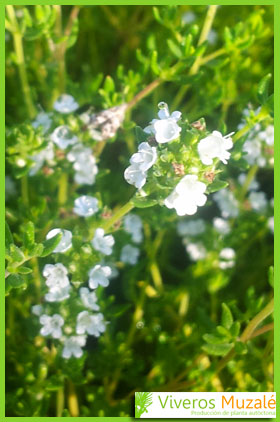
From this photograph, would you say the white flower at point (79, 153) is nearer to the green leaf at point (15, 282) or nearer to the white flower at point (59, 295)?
the white flower at point (59, 295)

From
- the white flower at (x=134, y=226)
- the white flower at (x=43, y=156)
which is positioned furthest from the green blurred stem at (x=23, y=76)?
the white flower at (x=134, y=226)

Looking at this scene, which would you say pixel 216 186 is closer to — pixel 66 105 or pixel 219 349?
pixel 219 349

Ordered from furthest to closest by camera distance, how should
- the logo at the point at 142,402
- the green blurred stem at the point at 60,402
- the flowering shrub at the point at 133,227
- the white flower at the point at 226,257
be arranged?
1. the white flower at the point at 226,257
2. the green blurred stem at the point at 60,402
3. the logo at the point at 142,402
4. the flowering shrub at the point at 133,227

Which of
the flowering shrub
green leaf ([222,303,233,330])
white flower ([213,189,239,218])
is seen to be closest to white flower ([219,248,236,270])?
the flowering shrub

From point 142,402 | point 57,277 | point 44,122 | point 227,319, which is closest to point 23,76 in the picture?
point 44,122

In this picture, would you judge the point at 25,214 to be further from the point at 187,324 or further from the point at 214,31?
the point at 214,31
